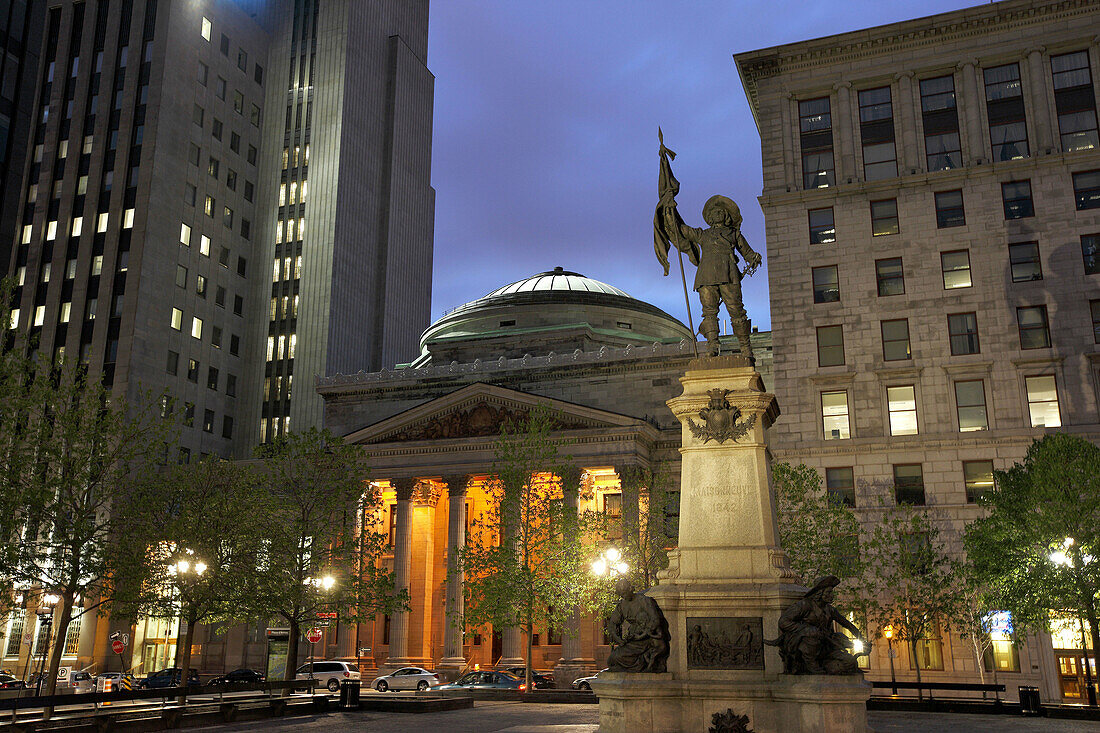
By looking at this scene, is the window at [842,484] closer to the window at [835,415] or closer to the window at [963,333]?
the window at [835,415]

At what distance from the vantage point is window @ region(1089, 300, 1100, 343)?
47.3 metres

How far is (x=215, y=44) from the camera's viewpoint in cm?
9075

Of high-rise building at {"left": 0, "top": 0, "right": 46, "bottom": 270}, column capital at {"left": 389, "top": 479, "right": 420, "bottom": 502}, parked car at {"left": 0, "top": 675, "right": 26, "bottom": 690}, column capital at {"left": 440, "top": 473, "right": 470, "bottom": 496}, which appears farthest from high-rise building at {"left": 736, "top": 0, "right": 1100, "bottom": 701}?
parked car at {"left": 0, "top": 675, "right": 26, "bottom": 690}

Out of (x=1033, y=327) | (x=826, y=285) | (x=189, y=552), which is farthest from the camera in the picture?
(x=826, y=285)

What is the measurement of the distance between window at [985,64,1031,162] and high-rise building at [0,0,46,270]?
47234 mm

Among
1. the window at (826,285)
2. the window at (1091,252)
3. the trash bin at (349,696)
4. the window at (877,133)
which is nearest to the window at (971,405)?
the window at (826,285)

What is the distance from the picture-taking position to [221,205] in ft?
293

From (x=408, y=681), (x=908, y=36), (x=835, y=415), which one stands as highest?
(x=908, y=36)

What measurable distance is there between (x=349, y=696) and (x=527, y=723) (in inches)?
412

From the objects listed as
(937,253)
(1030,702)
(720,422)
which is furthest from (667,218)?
(937,253)

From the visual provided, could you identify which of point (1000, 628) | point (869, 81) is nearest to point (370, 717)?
point (1000, 628)

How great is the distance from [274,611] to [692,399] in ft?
110

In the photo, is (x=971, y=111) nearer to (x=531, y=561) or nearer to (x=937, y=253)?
(x=937, y=253)

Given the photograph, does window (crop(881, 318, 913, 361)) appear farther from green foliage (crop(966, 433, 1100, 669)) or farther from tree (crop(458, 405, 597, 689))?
tree (crop(458, 405, 597, 689))
